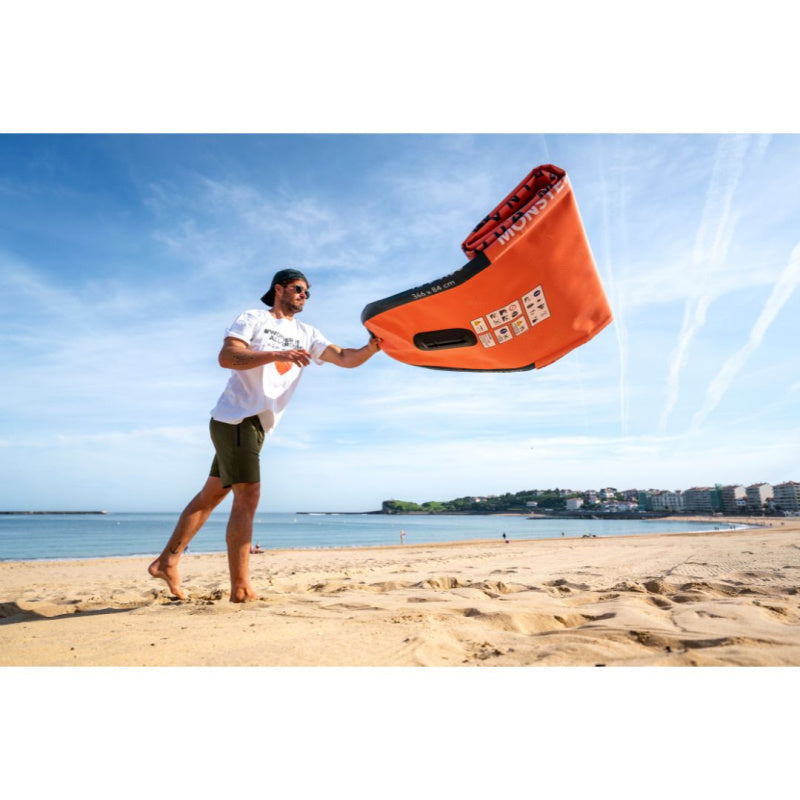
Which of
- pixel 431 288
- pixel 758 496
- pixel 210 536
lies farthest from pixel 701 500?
pixel 431 288

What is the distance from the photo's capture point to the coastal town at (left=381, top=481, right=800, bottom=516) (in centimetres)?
6038

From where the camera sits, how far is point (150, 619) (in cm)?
234

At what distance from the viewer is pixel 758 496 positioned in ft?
207

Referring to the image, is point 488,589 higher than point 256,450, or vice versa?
point 256,450

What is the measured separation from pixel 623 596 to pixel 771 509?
236 ft

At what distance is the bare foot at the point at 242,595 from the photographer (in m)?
2.78

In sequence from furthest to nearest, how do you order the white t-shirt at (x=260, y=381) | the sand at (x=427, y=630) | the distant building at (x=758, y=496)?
1. the distant building at (x=758, y=496)
2. the white t-shirt at (x=260, y=381)
3. the sand at (x=427, y=630)

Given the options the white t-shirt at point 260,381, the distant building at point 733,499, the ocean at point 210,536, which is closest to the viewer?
the white t-shirt at point 260,381

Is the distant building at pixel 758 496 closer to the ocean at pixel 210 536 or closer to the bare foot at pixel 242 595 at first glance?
the ocean at pixel 210 536

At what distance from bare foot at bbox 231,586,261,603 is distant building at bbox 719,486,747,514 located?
79.3 meters

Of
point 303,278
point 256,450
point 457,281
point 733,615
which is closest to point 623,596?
point 733,615

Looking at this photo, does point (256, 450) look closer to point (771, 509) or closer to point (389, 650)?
point (389, 650)

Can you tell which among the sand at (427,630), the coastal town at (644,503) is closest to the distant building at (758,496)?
the coastal town at (644,503)

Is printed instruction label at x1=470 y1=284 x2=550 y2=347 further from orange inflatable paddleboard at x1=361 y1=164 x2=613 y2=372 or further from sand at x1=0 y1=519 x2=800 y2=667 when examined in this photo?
sand at x1=0 y1=519 x2=800 y2=667
